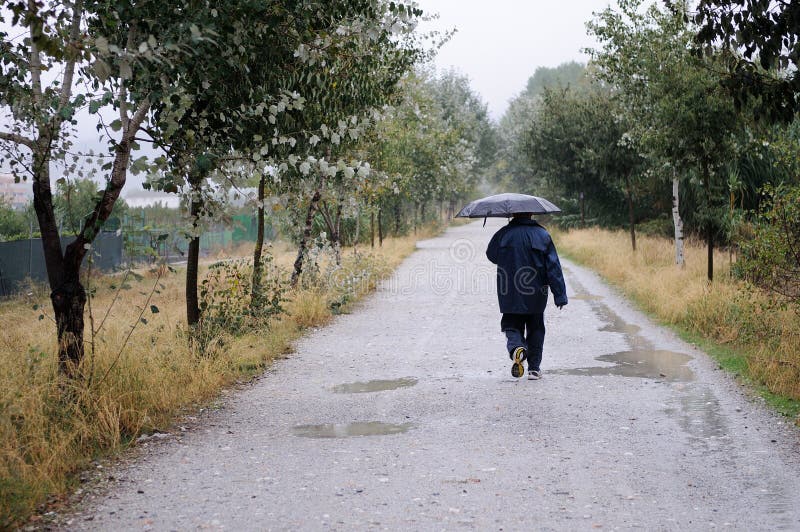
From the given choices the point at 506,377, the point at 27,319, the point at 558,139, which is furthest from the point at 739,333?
the point at 558,139

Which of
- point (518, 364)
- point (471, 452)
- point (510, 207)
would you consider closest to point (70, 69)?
point (471, 452)

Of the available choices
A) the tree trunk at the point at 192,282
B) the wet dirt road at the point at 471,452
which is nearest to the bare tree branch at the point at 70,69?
the tree trunk at the point at 192,282

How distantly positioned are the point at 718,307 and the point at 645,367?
2.92m

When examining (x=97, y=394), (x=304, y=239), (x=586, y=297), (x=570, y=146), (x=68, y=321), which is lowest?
(x=586, y=297)

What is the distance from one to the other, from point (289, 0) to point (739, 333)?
23.5ft

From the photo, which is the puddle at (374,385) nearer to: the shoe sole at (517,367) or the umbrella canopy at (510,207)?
the shoe sole at (517,367)

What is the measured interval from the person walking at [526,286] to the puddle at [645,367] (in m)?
0.60

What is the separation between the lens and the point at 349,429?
6.38 m

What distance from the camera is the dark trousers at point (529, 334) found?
8.34m

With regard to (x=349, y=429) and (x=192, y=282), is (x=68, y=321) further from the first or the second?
(x=192, y=282)

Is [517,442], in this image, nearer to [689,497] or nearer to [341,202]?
[689,497]

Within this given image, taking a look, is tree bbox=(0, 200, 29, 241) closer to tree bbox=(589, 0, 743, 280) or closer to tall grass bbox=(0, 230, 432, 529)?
tall grass bbox=(0, 230, 432, 529)

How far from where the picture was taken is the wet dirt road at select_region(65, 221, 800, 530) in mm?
4434

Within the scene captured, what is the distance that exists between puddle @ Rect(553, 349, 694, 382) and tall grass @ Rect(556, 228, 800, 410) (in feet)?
2.12
